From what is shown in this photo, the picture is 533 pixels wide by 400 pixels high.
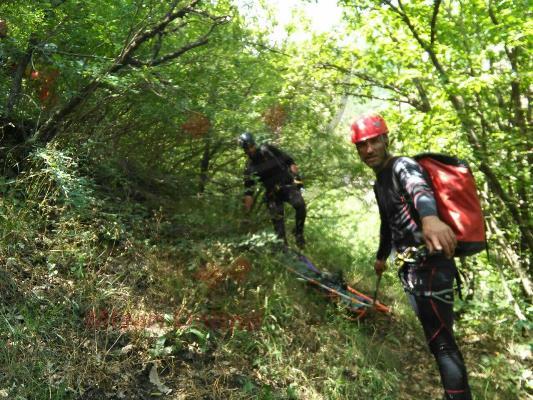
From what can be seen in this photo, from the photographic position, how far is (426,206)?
2.52m

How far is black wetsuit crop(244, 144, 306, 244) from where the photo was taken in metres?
5.43

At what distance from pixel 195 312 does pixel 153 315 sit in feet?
1.38

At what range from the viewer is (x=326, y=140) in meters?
5.78

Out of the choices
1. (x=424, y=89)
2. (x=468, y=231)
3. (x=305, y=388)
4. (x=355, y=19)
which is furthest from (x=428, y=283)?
(x=355, y=19)

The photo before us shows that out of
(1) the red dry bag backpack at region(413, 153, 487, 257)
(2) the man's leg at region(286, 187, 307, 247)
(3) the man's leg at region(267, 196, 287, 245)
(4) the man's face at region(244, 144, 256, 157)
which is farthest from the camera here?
(2) the man's leg at region(286, 187, 307, 247)

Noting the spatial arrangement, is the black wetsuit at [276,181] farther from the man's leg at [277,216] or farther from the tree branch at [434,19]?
the tree branch at [434,19]

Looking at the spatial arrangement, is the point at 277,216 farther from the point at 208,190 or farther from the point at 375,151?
the point at 375,151

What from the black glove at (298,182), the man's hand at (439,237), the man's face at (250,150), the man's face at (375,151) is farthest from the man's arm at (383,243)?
the man's face at (250,150)

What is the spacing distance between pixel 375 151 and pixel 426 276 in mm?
869

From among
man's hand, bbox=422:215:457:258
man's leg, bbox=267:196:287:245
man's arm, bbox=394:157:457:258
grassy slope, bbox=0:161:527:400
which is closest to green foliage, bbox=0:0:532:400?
grassy slope, bbox=0:161:527:400

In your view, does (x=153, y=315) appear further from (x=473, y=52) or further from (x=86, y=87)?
(x=473, y=52)

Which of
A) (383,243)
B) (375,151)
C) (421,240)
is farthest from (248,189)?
(421,240)

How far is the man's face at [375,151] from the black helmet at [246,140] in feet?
7.38

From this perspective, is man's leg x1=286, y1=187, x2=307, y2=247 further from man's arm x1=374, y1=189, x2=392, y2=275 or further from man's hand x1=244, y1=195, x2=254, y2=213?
man's arm x1=374, y1=189, x2=392, y2=275
